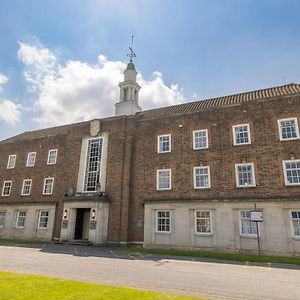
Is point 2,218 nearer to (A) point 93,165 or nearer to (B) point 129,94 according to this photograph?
(A) point 93,165

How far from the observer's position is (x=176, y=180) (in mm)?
25578

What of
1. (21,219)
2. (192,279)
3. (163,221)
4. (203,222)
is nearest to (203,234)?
(203,222)

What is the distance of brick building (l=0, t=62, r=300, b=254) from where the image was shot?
71.5 feet

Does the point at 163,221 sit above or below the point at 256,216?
below

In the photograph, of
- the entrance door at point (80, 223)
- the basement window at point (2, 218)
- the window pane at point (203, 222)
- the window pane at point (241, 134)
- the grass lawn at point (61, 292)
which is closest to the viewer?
the grass lawn at point (61, 292)

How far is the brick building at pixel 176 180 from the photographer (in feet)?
71.5

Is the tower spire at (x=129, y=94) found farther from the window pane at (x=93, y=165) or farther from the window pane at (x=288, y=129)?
the window pane at (x=288, y=129)

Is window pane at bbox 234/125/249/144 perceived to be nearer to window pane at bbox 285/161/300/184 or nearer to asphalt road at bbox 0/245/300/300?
window pane at bbox 285/161/300/184

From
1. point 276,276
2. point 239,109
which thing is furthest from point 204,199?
point 276,276

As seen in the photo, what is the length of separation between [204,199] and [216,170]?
279cm

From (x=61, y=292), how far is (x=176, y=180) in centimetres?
1835

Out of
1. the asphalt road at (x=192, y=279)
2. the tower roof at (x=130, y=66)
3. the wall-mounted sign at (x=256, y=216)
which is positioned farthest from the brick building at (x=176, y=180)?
the tower roof at (x=130, y=66)

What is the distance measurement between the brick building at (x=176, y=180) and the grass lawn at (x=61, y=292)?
50.9 ft

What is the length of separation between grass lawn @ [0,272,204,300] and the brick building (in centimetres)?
1550
